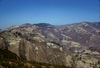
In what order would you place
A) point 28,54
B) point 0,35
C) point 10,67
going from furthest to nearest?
1. point 28,54
2. point 0,35
3. point 10,67

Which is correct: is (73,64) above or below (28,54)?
below

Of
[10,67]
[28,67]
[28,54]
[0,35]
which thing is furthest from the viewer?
[28,54]

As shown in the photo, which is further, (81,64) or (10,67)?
(81,64)

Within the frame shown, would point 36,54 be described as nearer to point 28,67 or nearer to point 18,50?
point 18,50


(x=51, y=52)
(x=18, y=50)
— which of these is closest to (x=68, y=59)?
(x=51, y=52)

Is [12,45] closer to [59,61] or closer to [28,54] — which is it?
[28,54]

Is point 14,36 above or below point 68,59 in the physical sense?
above

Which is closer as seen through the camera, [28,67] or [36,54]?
[28,67]

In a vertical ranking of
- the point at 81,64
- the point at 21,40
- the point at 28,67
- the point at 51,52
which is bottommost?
the point at 81,64

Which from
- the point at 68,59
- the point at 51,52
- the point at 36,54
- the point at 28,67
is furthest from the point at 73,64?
the point at 28,67
